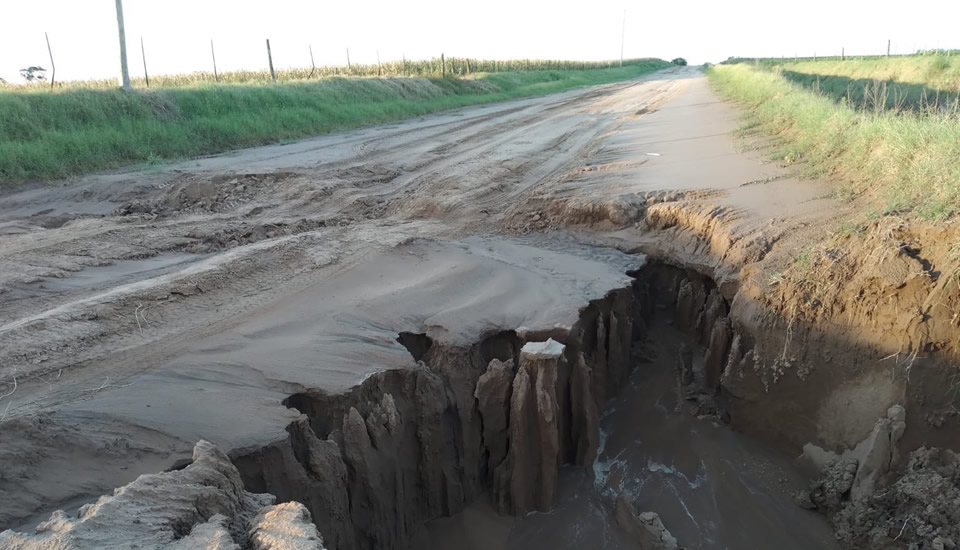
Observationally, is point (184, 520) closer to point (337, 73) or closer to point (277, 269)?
point (277, 269)

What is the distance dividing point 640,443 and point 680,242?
2427 mm

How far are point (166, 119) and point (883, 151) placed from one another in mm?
14426

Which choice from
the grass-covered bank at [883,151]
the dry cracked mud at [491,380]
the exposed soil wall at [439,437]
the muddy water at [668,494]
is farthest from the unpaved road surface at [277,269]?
the grass-covered bank at [883,151]

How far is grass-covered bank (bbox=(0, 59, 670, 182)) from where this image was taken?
1166 cm

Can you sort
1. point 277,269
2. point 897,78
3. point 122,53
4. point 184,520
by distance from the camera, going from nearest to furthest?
point 184,520
point 277,269
point 122,53
point 897,78

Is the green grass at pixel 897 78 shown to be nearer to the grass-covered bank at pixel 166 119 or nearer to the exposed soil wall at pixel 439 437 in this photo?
the grass-covered bank at pixel 166 119

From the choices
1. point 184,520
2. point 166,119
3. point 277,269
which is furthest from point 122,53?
point 184,520

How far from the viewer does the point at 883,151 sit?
22.9 feet

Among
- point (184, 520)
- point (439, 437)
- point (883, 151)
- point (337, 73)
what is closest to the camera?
point (184, 520)

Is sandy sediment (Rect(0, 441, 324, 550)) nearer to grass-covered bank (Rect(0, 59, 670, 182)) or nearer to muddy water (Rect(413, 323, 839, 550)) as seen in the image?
muddy water (Rect(413, 323, 839, 550))

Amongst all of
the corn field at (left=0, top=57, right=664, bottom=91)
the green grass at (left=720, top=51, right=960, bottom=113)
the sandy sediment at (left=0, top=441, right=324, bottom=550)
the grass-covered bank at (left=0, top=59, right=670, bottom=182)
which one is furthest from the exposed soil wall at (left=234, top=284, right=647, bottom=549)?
the green grass at (left=720, top=51, right=960, bottom=113)

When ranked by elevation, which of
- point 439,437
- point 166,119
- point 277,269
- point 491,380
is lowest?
point 439,437

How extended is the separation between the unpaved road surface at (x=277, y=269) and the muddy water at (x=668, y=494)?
0.29m

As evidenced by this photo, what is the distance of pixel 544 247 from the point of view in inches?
291
